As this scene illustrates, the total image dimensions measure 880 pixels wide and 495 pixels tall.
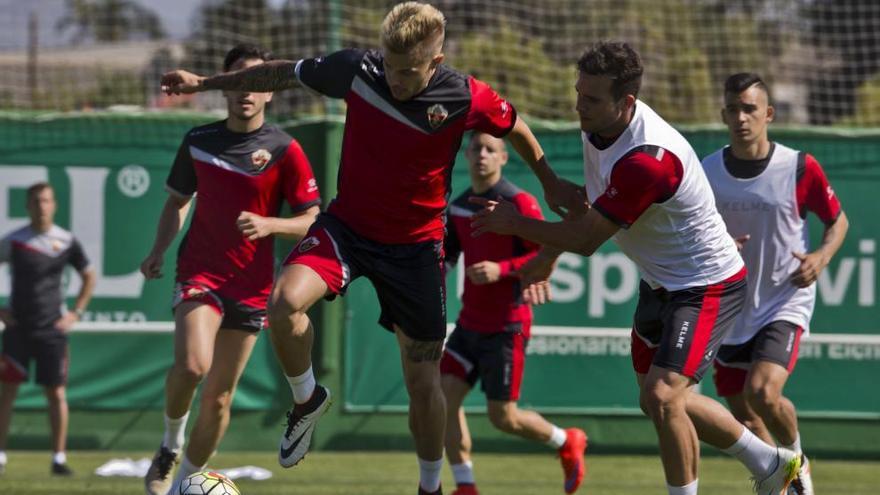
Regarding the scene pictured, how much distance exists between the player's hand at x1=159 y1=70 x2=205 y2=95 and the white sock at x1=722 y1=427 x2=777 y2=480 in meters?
3.13

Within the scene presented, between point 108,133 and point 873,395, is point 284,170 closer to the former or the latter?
point 108,133

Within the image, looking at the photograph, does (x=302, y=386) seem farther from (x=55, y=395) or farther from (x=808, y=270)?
(x=55, y=395)

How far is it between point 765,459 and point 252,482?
12.7 feet

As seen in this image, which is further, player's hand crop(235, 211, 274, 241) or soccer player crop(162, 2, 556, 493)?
player's hand crop(235, 211, 274, 241)

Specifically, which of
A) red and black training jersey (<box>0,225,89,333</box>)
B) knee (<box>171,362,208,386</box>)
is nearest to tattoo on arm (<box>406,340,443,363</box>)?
knee (<box>171,362,208,386</box>)

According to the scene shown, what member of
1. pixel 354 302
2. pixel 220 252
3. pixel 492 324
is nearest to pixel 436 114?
pixel 220 252

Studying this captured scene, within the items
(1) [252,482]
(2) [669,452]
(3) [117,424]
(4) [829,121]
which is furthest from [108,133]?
(4) [829,121]

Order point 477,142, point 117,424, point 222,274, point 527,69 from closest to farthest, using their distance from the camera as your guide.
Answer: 1. point 222,274
2. point 477,142
3. point 117,424
4. point 527,69

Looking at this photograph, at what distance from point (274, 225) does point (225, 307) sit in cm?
91

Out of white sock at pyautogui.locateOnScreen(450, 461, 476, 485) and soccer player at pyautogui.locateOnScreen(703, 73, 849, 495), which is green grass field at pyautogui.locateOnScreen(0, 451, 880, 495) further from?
soccer player at pyautogui.locateOnScreen(703, 73, 849, 495)

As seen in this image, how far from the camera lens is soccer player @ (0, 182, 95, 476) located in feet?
33.0

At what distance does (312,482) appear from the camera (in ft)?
29.6

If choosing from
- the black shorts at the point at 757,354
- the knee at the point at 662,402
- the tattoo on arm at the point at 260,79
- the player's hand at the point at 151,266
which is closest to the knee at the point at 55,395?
the player's hand at the point at 151,266

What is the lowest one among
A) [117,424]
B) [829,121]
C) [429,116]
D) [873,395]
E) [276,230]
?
[117,424]
